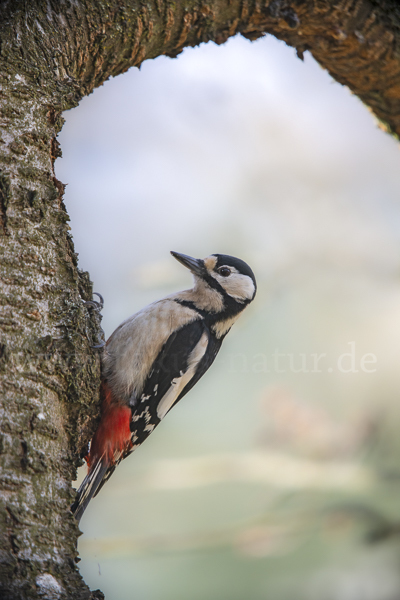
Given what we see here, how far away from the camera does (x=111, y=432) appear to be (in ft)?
8.63

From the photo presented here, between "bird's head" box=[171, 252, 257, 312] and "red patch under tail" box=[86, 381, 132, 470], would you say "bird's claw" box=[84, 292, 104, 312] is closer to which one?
"red patch under tail" box=[86, 381, 132, 470]

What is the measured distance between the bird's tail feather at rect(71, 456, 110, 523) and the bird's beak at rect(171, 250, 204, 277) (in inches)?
47.8

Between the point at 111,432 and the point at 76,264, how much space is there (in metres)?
0.95

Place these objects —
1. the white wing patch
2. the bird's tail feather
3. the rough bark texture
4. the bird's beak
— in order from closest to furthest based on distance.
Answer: the rough bark texture → the bird's tail feather → the white wing patch → the bird's beak

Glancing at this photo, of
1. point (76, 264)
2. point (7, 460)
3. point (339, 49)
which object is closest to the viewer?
point (7, 460)

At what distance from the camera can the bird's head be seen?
3232 mm

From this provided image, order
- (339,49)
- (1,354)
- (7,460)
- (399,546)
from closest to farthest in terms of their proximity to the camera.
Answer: (7,460)
(1,354)
(339,49)
(399,546)

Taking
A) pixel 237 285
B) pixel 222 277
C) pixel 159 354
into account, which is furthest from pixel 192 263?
pixel 159 354

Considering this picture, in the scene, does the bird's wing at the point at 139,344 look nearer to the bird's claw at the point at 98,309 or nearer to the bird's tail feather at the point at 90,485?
the bird's claw at the point at 98,309

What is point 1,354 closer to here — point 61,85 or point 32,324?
point 32,324

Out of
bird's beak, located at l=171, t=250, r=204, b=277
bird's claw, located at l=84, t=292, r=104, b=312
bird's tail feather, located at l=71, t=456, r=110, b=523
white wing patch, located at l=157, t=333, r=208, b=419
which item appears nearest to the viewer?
bird's claw, located at l=84, t=292, r=104, b=312

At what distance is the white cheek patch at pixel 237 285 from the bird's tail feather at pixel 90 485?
1.23m

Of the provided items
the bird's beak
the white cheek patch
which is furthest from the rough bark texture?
the white cheek patch

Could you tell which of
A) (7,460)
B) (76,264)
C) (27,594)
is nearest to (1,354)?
(7,460)
